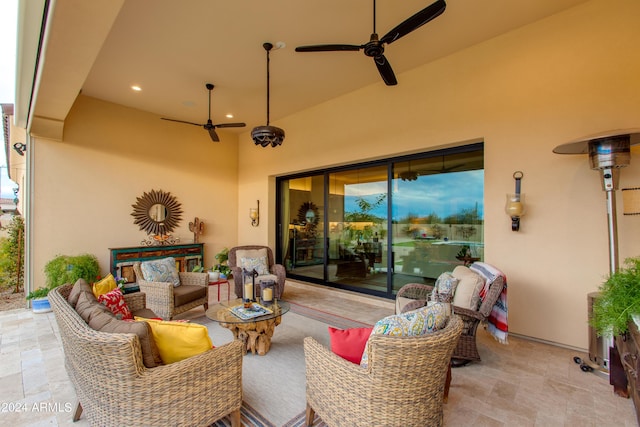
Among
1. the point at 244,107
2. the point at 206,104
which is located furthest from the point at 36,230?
the point at 244,107

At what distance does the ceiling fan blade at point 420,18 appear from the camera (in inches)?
82.3

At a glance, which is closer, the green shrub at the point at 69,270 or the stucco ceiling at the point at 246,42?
the stucco ceiling at the point at 246,42

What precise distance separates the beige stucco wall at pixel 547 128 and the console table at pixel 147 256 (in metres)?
5.19

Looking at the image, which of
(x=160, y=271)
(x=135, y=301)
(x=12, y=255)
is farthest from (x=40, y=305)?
(x=135, y=301)

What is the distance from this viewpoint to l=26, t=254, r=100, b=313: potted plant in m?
4.36

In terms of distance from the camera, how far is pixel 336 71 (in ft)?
14.4

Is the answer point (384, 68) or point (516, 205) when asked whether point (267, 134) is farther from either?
point (516, 205)

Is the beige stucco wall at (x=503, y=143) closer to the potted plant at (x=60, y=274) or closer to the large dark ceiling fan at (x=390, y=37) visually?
the potted plant at (x=60, y=274)

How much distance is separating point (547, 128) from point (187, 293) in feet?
16.3

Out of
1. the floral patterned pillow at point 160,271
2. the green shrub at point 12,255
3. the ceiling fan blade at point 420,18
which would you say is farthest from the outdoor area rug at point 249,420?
the green shrub at point 12,255

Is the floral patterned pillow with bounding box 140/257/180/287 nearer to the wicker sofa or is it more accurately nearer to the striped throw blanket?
the wicker sofa

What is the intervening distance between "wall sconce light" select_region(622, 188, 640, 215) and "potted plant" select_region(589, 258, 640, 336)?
0.78 m

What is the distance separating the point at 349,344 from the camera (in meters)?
1.80

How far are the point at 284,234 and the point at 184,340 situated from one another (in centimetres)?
516
